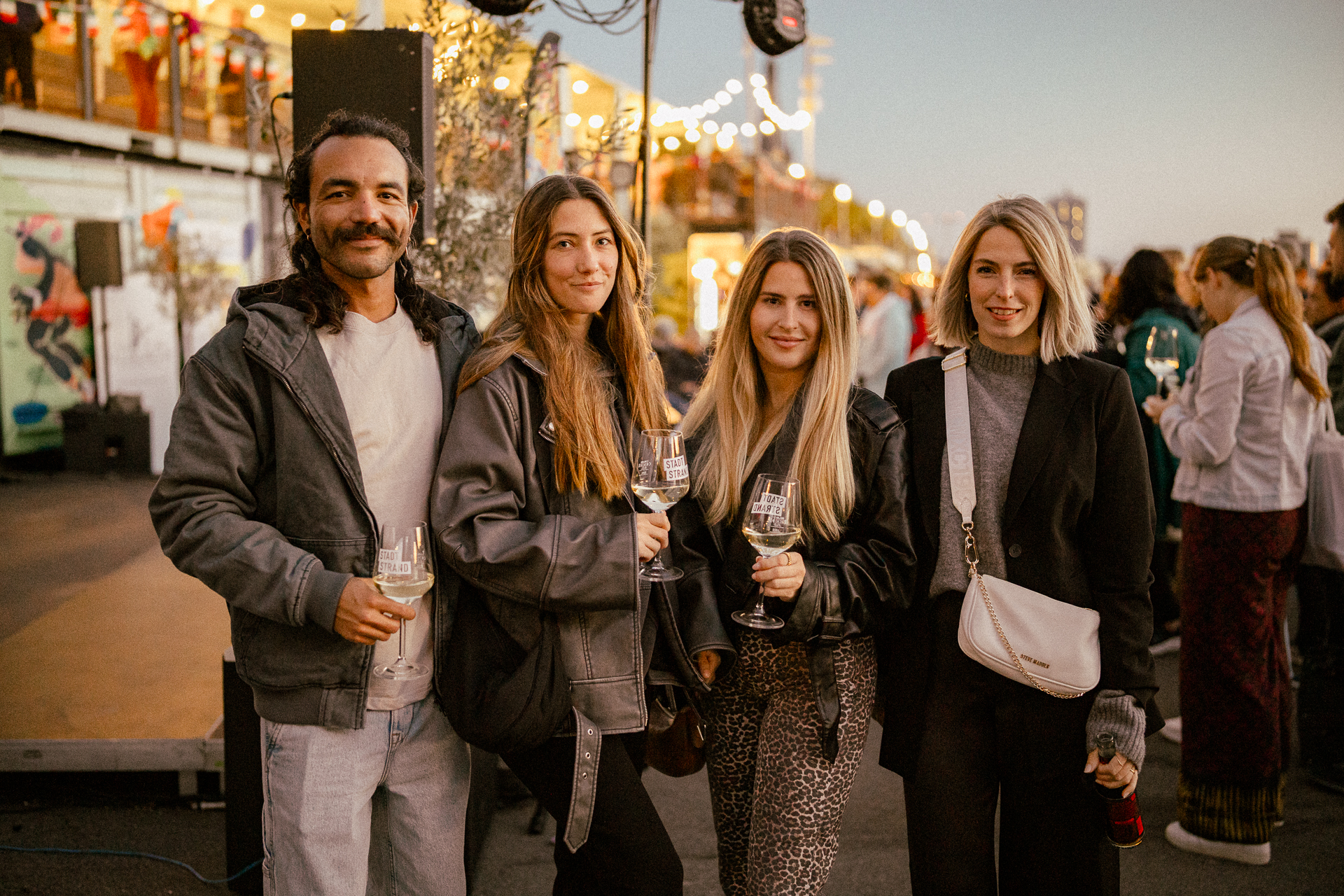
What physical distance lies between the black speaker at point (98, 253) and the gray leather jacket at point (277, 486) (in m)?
9.85

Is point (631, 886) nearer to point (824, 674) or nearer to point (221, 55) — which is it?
point (824, 674)

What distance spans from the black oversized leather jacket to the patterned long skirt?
5.85 ft

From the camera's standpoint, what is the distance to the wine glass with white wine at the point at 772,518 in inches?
77.2

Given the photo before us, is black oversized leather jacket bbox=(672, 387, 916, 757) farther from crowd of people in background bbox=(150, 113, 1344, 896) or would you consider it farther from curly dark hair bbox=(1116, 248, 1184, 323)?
curly dark hair bbox=(1116, 248, 1184, 323)

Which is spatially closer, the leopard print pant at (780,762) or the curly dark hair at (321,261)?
the curly dark hair at (321,261)

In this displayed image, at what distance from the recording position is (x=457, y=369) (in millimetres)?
2086

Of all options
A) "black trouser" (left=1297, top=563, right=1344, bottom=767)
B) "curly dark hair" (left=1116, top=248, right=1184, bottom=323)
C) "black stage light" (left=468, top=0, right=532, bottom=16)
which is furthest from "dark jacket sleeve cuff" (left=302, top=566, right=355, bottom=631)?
"curly dark hair" (left=1116, top=248, right=1184, bottom=323)

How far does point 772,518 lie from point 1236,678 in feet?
7.36

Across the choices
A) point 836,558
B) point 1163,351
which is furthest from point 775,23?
point 836,558

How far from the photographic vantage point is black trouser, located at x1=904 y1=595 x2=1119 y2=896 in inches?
81.1

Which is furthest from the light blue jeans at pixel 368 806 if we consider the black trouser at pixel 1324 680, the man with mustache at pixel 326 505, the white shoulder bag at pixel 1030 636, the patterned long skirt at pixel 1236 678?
the black trouser at pixel 1324 680

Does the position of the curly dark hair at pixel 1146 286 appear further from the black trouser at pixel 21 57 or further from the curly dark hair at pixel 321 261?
the black trouser at pixel 21 57

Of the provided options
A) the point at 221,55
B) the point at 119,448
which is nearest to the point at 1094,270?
the point at 221,55

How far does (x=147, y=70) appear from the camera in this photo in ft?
37.2
